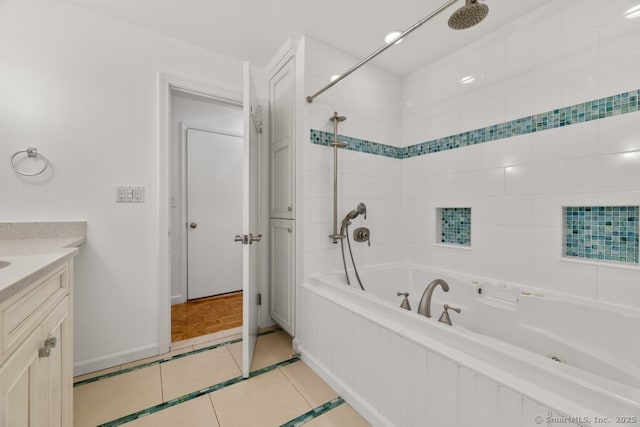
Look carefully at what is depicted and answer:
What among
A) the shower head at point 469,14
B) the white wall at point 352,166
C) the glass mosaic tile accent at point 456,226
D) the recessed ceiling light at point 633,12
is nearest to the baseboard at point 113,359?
the white wall at point 352,166

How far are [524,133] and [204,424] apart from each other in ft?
7.79

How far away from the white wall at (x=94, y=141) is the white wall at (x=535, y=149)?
80.8 inches

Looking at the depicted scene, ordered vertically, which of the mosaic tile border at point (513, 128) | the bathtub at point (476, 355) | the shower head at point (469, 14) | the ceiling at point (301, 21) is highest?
the ceiling at point (301, 21)

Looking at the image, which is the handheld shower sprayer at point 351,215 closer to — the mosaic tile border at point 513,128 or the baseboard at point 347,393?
the mosaic tile border at point 513,128

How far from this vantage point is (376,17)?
65.8 inches

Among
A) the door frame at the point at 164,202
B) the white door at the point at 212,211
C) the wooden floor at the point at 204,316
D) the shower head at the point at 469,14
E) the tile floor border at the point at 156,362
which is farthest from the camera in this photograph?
the white door at the point at 212,211

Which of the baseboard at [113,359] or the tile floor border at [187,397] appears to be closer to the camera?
the tile floor border at [187,397]

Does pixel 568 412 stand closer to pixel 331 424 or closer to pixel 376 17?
pixel 331 424

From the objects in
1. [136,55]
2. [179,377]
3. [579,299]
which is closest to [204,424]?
[179,377]

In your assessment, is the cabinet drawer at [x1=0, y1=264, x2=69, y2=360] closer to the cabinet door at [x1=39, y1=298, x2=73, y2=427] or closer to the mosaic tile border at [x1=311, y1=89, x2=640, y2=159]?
the cabinet door at [x1=39, y1=298, x2=73, y2=427]

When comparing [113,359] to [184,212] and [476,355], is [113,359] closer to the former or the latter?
[184,212]

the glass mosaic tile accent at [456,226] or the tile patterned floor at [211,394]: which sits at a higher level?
the glass mosaic tile accent at [456,226]

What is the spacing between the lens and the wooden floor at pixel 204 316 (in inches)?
84.7

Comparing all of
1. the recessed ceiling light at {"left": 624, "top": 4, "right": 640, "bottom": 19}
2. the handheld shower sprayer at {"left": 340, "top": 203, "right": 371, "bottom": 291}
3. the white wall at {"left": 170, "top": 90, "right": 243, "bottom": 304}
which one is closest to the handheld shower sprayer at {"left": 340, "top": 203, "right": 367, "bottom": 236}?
the handheld shower sprayer at {"left": 340, "top": 203, "right": 371, "bottom": 291}
